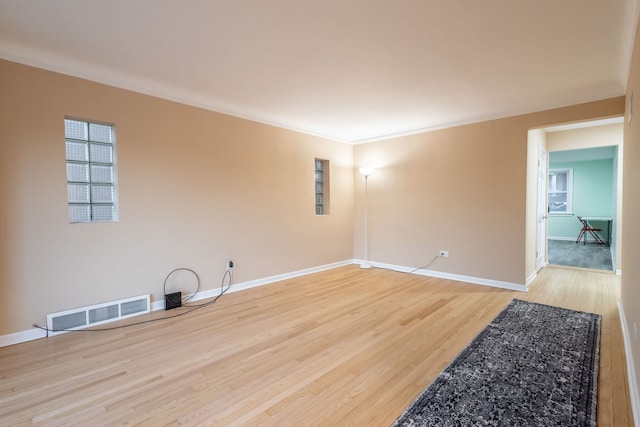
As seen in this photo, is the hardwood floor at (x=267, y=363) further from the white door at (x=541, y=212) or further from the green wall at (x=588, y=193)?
the green wall at (x=588, y=193)

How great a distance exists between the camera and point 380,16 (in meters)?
2.17

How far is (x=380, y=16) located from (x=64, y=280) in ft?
11.9

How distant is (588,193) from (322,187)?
28.8 ft

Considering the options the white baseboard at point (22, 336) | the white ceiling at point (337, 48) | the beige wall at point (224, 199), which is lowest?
the white baseboard at point (22, 336)

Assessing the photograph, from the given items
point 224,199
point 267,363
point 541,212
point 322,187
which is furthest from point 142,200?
point 541,212

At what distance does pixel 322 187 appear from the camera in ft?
19.1

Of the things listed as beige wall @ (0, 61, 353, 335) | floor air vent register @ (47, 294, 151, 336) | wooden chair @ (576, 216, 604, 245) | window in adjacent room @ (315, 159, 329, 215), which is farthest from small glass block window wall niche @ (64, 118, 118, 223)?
wooden chair @ (576, 216, 604, 245)

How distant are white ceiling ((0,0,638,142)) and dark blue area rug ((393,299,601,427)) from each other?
252cm

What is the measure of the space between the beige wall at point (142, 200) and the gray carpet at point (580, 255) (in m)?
5.29

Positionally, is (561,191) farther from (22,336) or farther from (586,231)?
(22,336)

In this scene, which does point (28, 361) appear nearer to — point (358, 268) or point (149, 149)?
point (149, 149)

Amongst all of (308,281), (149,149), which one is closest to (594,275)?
(308,281)

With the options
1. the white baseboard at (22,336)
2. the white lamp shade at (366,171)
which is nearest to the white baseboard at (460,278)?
the white lamp shade at (366,171)

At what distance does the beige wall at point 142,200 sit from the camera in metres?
2.72
